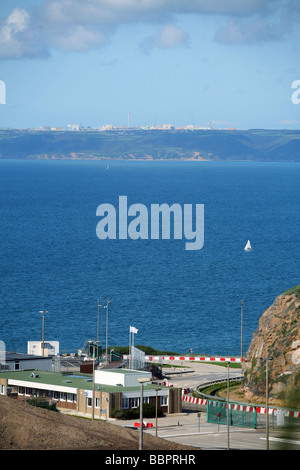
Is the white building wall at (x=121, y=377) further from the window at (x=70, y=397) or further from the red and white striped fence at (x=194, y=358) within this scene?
the red and white striped fence at (x=194, y=358)

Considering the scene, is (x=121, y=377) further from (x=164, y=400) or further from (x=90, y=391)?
(x=90, y=391)

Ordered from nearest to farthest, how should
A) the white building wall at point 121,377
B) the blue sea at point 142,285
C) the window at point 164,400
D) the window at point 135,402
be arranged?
1. the window at point 135,402
2. the window at point 164,400
3. the white building wall at point 121,377
4. the blue sea at point 142,285

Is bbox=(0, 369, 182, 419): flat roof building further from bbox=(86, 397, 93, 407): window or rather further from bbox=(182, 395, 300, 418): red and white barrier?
bbox=(182, 395, 300, 418): red and white barrier

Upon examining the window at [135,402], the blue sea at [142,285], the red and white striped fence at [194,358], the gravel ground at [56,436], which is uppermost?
the blue sea at [142,285]

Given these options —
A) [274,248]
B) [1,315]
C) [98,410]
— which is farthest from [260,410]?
[274,248]

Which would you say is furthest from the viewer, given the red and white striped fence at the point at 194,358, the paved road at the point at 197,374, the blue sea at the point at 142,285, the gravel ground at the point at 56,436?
the blue sea at the point at 142,285

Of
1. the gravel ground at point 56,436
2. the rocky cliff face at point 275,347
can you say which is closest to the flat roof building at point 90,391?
the rocky cliff face at point 275,347

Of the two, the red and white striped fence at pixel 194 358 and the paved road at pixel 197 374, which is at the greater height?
the red and white striped fence at pixel 194 358
